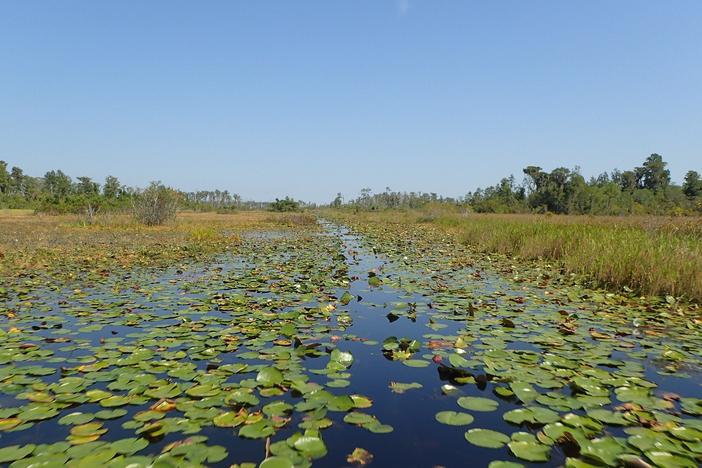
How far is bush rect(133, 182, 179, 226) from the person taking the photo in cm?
2209

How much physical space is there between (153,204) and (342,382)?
22.5 metres

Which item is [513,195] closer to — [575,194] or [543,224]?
[575,194]

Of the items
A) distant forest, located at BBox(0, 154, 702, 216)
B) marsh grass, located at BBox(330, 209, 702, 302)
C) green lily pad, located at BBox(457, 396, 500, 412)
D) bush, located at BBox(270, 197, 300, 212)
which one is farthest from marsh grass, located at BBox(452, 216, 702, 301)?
bush, located at BBox(270, 197, 300, 212)

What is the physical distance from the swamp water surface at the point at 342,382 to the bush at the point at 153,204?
17.9 meters

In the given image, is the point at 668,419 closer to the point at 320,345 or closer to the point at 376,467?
the point at 376,467

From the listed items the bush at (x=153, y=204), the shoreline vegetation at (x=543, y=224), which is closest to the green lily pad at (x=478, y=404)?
the shoreline vegetation at (x=543, y=224)

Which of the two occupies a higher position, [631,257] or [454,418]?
[631,257]

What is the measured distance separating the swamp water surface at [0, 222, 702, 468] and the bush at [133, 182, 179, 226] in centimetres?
1790

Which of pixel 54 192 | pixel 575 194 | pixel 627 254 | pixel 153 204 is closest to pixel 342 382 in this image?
pixel 627 254

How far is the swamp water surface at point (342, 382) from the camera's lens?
83.7 inches

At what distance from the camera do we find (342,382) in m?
3.03

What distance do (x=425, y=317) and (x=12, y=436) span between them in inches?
162

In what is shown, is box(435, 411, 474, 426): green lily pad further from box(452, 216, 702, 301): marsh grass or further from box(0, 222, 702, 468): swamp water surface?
box(452, 216, 702, 301): marsh grass

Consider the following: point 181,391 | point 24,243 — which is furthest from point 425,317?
point 24,243
